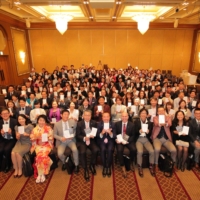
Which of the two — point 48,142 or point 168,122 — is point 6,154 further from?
point 168,122

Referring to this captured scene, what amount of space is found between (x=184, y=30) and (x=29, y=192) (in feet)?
47.2

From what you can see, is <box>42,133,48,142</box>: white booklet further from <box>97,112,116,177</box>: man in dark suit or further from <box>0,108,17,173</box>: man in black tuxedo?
<box>97,112,116,177</box>: man in dark suit

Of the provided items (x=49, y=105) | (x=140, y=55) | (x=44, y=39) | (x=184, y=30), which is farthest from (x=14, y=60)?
(x=184, y=30)

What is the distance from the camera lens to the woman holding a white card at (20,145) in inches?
136

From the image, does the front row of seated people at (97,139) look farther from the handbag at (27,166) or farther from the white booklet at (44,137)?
the handbag at (27,166)

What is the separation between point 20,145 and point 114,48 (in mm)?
11183

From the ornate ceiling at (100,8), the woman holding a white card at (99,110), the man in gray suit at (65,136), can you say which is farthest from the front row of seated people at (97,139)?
the ornate ceiling at (100,8)

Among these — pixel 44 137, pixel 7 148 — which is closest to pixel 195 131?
pixel 44 137

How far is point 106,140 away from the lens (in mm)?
3656

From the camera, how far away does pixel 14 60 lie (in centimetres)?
1032

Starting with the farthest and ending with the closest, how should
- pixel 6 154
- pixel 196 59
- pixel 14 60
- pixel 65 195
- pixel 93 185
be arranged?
pixel 196 59 → pixel 14 60 → pixel 6 154 → pixel 93 185 → pixel 65 195

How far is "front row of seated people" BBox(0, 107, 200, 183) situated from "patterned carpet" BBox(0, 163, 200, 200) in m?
0.14

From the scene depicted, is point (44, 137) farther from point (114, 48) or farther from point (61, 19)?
point (114, 48)

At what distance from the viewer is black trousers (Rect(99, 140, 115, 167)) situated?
353cm
